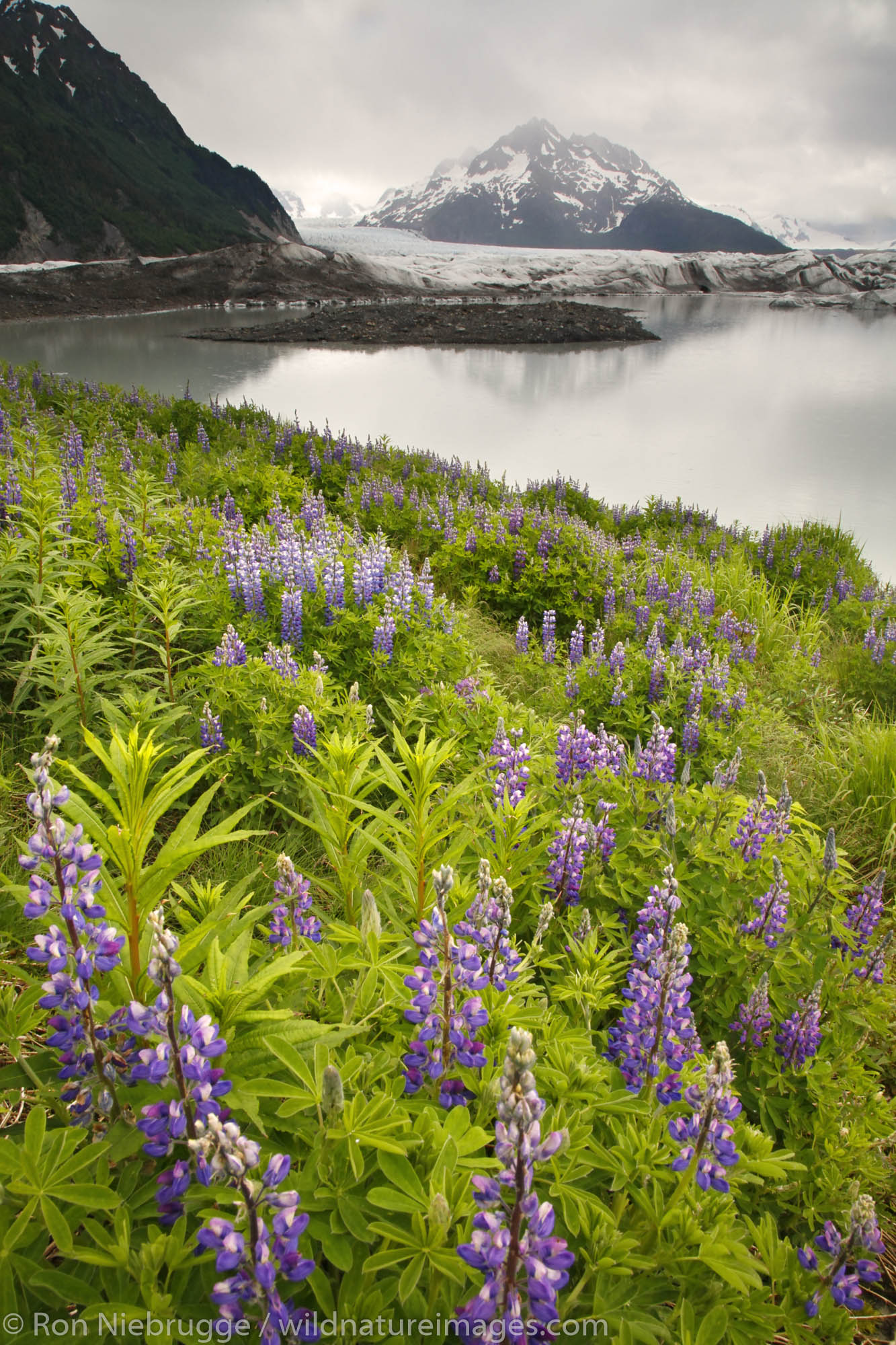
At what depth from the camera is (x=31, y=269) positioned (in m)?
48.1

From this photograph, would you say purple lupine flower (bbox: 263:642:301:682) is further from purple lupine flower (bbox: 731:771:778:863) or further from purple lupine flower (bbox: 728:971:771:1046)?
purple lupine flower (bbox: 728:971:771:1046)

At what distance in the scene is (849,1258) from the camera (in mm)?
1494

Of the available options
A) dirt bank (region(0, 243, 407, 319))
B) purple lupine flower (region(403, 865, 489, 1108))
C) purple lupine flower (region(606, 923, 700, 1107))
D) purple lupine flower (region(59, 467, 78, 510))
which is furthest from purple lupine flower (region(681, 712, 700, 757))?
dirt bank (region(0, 243, 407, 319))

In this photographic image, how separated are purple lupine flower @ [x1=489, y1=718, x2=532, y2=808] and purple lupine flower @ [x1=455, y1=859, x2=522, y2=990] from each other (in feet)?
2.97

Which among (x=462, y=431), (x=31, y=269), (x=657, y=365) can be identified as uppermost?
(x=31, y=269)

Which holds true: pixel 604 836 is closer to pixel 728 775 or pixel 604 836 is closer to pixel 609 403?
pixel 728 775

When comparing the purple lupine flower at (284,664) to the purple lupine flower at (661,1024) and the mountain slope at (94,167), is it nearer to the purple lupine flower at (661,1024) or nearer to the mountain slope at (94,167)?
the purple lupine flower at (661,1024)

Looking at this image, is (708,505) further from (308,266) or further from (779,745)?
(308,266)

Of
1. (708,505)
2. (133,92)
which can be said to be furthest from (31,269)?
(133,92)

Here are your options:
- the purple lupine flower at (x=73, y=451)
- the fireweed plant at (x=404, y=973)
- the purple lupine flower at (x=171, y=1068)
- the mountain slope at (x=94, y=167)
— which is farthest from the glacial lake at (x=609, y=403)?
the mountain slope at (x=94, y=167)

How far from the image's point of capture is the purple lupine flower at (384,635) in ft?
13.8

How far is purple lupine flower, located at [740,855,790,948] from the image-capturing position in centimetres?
248

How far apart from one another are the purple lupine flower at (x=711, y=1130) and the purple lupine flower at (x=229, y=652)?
116 inches

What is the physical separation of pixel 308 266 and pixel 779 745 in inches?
2352
